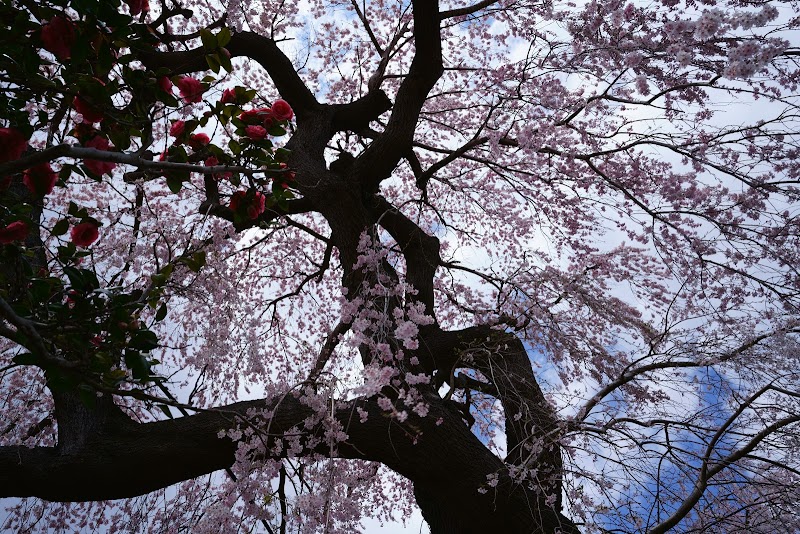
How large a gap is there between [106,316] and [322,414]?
53.7 inches

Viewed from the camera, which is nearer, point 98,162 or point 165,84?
point 98,162

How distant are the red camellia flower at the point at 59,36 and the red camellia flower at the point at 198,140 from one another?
21.3 inches

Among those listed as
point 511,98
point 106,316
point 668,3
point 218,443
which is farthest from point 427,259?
point 106,316

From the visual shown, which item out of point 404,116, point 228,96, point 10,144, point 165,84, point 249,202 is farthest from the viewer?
point 404,116

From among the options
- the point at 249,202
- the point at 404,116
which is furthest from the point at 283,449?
the point at 404,116

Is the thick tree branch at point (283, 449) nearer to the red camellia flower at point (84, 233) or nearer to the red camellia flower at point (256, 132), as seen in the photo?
the red camellia flower at point (84, 233)

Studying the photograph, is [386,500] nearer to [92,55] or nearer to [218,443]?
[218,443]

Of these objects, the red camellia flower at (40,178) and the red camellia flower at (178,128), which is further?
the red camellia flower at (178,128)

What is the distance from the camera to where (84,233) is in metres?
2.04

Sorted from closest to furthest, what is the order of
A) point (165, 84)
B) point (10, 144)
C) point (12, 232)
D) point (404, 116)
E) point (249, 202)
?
point (10, 144) < point (12, 232) < point (165, 84) < point (249, 202) < point (404, 116)

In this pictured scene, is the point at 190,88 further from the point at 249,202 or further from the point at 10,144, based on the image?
the point at 10,144

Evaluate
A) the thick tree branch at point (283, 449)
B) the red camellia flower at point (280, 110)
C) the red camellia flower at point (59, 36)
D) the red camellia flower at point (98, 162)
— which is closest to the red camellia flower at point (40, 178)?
the red camellia flower at point (98, 162)

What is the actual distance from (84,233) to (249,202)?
26.5 inches

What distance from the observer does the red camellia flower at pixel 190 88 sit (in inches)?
81.4
